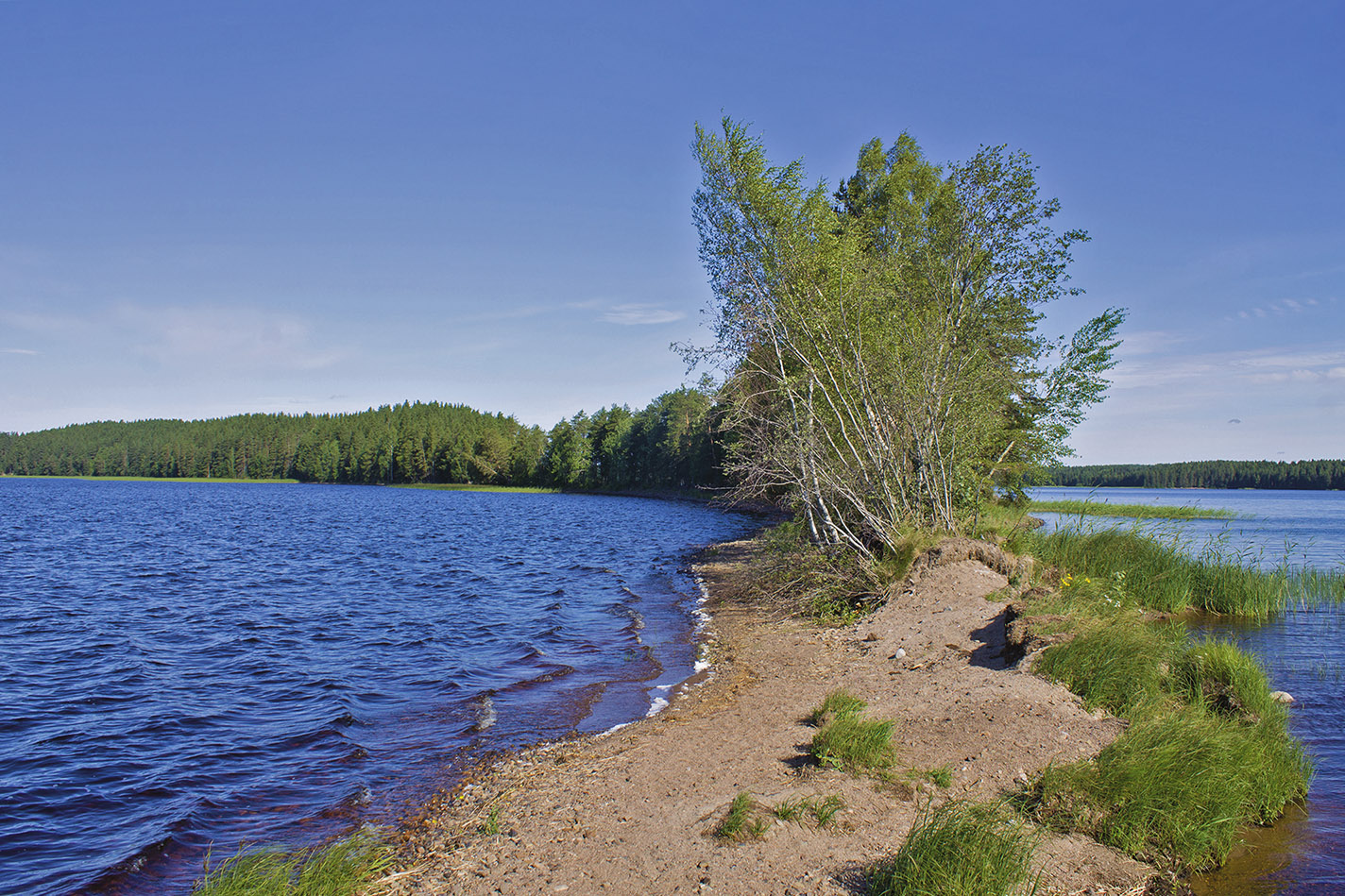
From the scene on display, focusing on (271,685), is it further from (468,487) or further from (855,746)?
(468,487)

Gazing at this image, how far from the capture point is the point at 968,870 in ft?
15.7

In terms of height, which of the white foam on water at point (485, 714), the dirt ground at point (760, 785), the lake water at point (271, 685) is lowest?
the white foam on water at point (485, 714)

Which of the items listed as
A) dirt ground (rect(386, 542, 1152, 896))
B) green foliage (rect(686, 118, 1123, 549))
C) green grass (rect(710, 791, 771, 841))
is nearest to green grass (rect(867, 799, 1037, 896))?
dirt ground (rect(386, 542, 1152, 896))

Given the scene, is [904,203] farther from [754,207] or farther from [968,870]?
[968,870]

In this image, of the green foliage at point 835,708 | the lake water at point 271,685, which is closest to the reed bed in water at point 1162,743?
the green foliage at point 835,708

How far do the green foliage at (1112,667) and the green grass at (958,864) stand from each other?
153 inches

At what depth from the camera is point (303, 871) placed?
5707mm

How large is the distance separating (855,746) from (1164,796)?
8.73ft

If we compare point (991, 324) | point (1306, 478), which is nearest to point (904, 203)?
point (991, 324)

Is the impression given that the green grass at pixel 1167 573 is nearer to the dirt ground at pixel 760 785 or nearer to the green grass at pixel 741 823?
the dirt ground at pixel 760 785

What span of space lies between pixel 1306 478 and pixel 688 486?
119 m

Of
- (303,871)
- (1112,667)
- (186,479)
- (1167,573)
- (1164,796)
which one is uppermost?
(186,479)

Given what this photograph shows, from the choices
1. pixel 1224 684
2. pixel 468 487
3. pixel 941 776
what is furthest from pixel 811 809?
Answer: pixel 468 487

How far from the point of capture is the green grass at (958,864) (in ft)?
15.6
